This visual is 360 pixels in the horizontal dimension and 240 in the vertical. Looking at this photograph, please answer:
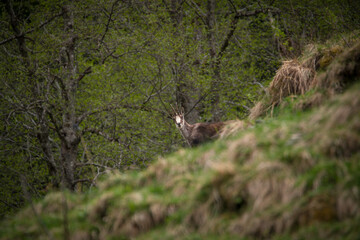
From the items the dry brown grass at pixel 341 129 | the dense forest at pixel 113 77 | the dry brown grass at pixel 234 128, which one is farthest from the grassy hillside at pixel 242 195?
the dense forest at pixel 113 77

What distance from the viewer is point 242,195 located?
5348mm

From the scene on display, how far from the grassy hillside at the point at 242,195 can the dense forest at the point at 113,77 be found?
18.1 ft

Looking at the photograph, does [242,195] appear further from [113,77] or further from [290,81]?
[113,77]

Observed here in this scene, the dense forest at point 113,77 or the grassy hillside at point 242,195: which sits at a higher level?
the dense forest at point 113,77

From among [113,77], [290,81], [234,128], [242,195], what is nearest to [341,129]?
[242,195]

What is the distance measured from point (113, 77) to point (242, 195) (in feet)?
36.3

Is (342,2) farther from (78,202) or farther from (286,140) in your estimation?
(78,202)

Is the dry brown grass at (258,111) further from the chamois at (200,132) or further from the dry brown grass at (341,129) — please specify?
the dry brown grass at (341,129)

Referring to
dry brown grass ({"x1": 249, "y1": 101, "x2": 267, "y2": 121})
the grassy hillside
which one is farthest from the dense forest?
the grassy hillside

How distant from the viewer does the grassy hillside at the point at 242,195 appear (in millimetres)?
4605

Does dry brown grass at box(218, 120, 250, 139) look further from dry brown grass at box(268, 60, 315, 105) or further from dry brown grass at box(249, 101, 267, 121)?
dry brown grass at box(268, 60, 315, 105)

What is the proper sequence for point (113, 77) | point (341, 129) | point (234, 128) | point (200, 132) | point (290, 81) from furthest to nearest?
1. point (113, 77)
2. point (200, 132)
3. point (290, 81)
4. point (234, 128)
5. point (341, 129)

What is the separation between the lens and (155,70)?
15141mm

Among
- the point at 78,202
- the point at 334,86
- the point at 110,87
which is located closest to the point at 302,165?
the point at 334,86
